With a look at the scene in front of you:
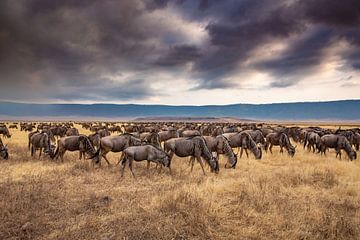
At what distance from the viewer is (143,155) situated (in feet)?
48.0

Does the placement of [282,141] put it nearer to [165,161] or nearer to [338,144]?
[338,144]

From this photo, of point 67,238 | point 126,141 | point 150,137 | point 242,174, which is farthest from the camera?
point 150,137

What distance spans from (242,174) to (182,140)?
12.0 feet

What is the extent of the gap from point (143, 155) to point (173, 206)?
5888mm

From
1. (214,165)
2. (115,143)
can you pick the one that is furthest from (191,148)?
(115,143)

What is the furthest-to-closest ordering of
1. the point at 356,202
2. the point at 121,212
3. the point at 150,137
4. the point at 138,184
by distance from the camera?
the point at 150,137 → the point at 138,184 → the point at 356,202 → the point at 121,212

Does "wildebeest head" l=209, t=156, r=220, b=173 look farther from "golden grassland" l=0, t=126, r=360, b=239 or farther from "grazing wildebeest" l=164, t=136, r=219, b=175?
"golden grassland" l=0, t=126, r=360, b=239

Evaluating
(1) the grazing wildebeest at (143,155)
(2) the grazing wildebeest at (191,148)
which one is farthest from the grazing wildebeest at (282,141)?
(1) the grazing wildebeest at (143,155)

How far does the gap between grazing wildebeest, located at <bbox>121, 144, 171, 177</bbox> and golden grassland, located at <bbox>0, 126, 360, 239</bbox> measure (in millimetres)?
754

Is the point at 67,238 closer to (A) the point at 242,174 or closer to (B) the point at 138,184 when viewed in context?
(B) the point at 138,184

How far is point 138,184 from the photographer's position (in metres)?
12.8

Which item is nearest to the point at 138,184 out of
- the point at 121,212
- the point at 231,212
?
the point at 121,212

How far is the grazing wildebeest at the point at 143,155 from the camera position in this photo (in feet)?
47.5

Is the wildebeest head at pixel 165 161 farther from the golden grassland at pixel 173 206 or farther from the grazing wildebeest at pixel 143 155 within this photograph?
the golden grassland at pixel 173 206
